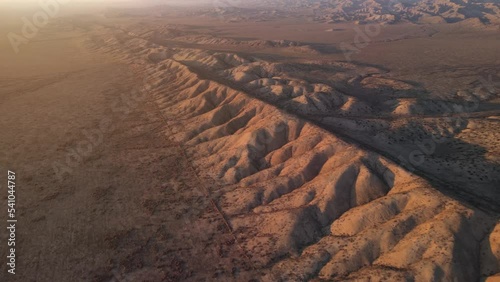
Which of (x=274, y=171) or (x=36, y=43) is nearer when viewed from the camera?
(x=274, y=171)

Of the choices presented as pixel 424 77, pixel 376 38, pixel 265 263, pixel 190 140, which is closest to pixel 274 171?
pixel 265 263

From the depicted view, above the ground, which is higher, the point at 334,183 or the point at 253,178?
the point at 334,183

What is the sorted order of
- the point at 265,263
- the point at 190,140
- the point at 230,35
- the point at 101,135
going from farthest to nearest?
the point at 230,35 < the point at 101,135 < the point at 190,140 < the point at 265,263

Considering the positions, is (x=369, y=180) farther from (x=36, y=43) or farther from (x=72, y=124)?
(x=36, y=43)

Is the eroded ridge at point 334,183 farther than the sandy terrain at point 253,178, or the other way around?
the sandy terrain at point 253,178

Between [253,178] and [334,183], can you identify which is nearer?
[334,183]

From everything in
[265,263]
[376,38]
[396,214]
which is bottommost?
[376,38]

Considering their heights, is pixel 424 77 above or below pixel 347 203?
below

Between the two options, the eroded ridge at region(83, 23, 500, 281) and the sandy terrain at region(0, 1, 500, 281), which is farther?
the sandy terrain at region(0, 1, 500, 281)
